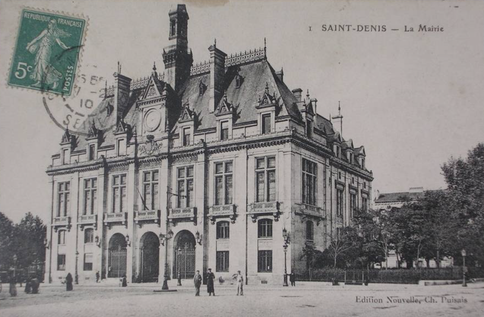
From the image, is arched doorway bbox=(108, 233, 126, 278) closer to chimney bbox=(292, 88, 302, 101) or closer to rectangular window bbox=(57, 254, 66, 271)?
rectangular window bbox=(57, 254, 66, 271)

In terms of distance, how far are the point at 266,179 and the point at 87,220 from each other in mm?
13753

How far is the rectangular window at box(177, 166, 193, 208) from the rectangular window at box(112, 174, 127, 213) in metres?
4.19

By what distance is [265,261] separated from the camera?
1304 inches

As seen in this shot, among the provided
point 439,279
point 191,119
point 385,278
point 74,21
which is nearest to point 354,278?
point 385,278

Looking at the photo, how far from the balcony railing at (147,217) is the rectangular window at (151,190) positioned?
1.56 feet

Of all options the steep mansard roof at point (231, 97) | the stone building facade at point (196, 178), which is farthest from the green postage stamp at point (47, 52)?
the steep mansard roof at point (231, 97)

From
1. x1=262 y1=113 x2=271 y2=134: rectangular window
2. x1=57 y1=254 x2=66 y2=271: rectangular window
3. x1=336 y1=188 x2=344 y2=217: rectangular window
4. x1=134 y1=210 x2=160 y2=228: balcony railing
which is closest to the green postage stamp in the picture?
x1=262 y1=113 x2=271 y2=134: rectangular window

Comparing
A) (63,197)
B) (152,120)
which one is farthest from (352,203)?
(63,197)

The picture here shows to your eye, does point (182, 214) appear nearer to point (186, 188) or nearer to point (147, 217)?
point (186, 188)

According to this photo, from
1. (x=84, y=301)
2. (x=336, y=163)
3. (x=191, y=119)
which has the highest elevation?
(x=191, y=119)

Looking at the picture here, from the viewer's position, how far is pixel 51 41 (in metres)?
20.7

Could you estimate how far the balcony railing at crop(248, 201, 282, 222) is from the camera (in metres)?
32.8

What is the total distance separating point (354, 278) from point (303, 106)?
1137 centimetres

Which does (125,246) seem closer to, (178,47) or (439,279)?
(178,47)
